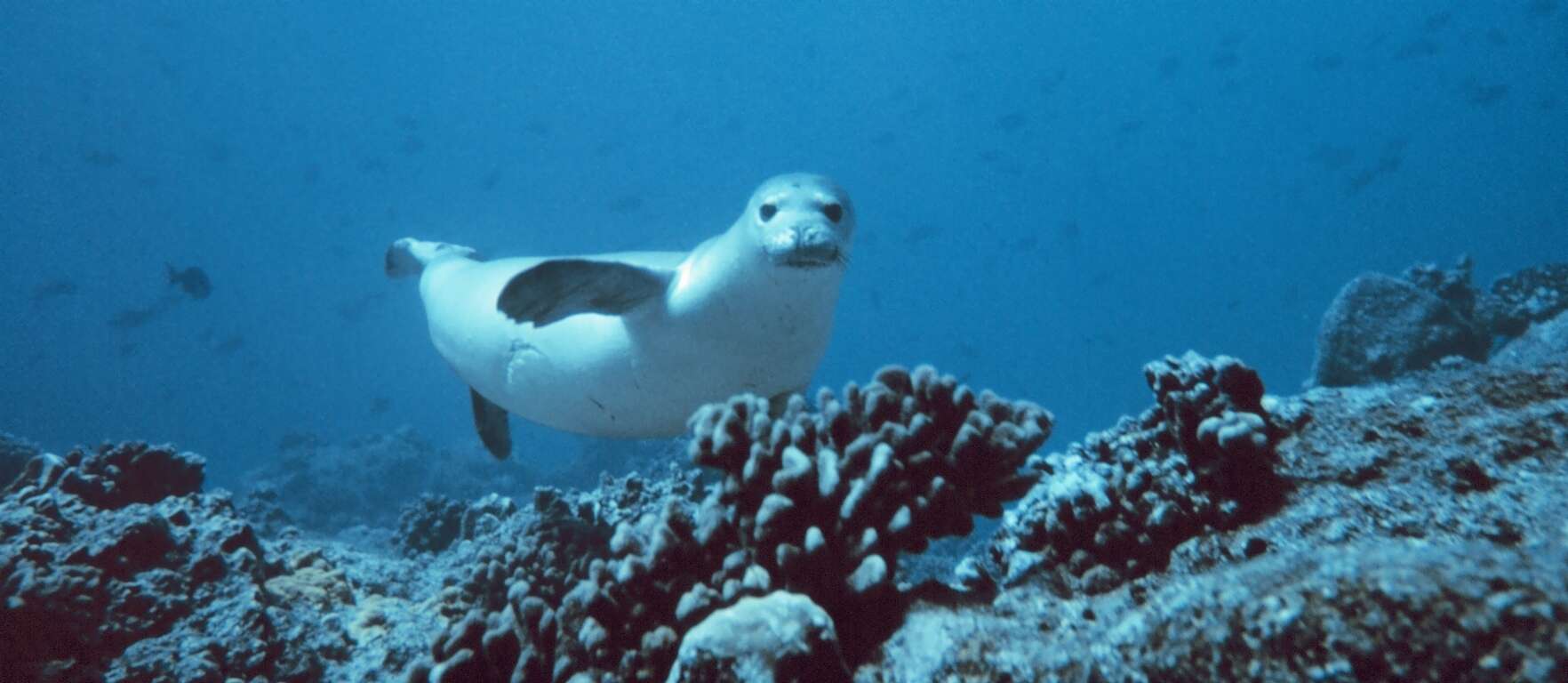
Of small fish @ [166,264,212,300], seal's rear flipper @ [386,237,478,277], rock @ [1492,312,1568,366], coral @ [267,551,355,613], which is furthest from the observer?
small fish @ [166,264,212,300]

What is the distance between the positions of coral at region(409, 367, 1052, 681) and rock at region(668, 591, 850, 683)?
0.99ft

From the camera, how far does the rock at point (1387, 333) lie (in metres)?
9.30

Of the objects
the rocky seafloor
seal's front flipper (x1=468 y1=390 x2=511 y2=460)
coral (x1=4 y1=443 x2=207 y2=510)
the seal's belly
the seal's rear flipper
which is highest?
the seal's rear flipper

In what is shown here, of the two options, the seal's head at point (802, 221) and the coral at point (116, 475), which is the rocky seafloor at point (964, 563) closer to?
the coral at point (116, 475)

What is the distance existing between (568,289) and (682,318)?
649 mm

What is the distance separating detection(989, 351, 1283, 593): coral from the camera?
7.45 feet

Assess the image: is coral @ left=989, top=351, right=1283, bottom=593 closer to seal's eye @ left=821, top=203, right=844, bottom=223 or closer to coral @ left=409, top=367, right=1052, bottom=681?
coral @ left=409, top=367, right=1052, bottom=681

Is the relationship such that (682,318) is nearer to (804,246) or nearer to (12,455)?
(804,246)

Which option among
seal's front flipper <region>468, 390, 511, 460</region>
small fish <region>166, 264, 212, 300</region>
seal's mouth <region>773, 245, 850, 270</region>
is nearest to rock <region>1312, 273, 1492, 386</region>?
seal's mouth <region>773, 245, 850, 270</region>

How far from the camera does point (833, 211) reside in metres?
3.96

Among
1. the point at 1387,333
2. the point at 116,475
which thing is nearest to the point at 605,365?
the point at 116,475

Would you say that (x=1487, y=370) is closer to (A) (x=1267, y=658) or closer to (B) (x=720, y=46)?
(A) (x=1267, y=658)

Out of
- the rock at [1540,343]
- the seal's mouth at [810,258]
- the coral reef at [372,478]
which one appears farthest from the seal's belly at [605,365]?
the coral reef at [372,478]

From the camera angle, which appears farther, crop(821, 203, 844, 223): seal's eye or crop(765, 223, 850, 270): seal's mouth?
crop(821, 203, 844, 223): seal's eye
